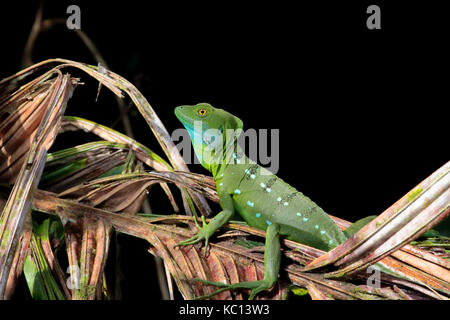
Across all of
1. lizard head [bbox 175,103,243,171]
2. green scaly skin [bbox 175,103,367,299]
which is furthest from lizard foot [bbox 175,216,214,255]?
lizard head [bbox 175,103,243,171]

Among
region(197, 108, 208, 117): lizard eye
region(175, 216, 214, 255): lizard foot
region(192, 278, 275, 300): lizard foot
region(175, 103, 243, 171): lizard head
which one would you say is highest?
region(197, 108, 208, 117): lizard eye

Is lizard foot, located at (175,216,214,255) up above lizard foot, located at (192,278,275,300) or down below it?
→ above

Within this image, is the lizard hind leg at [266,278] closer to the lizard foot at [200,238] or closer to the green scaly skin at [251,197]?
the green scaly skin at [251,197]

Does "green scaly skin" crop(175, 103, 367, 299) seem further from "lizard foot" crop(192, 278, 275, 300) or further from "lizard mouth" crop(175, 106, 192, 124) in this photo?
"lizard foot" crop(192, 278, 275, 300)

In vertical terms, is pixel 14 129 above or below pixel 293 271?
above

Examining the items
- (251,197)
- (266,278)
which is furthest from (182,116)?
(266,278)

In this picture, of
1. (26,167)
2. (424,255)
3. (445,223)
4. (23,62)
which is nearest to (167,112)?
(23,62)
